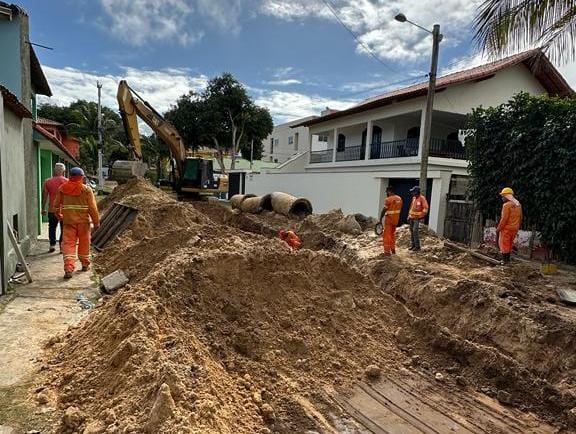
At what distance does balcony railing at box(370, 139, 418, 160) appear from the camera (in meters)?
19.8

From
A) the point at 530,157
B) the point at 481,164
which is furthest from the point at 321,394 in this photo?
the point at 481,164

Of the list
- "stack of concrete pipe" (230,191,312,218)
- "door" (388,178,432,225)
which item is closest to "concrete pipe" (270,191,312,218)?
"stack of concrete pipe" (230,191,312,218)

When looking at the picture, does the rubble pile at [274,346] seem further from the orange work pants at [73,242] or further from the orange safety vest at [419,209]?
the orange safety vest at [419,209]

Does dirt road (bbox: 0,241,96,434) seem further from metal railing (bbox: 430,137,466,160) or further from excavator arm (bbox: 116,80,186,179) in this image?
metal railing (bbox: 430,137,466,160)

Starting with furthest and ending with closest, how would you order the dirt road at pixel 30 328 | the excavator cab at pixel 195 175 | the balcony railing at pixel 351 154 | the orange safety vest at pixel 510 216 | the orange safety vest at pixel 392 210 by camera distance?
the balcony railing at pixel 351 154
the excavator cab at pixel 195 175
the orange safety vest at pixel 392 210
the orange safety vest at pixel 510 216
the dirt road at pixel 30 328

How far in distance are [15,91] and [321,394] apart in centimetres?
865

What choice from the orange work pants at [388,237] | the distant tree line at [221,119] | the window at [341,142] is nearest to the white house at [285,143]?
the distant tree line at [221,119]

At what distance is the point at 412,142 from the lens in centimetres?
1980

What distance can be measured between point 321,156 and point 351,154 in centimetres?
370

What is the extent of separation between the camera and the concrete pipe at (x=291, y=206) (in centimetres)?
1636

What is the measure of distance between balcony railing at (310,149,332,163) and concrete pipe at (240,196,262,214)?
32.3 ft

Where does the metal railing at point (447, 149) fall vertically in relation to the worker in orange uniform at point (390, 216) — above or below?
above

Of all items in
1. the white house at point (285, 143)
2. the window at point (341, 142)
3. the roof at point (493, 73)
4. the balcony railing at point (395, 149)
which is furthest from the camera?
the white house at point (285, 143)

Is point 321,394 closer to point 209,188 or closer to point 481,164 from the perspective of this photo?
point 481,164
